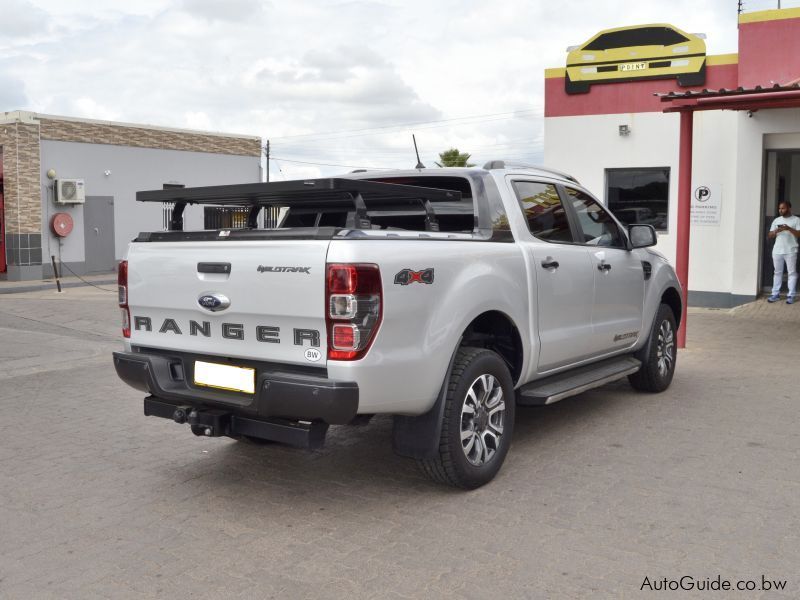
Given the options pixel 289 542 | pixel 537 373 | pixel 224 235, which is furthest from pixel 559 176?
pixel 289 542

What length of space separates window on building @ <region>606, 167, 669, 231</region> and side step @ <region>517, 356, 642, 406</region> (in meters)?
8.28

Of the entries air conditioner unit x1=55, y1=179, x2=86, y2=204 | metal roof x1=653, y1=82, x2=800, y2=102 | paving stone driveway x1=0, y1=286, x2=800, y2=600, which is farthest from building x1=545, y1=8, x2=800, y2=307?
air conditioner unit x1=55, y1=179, x2=86, y2=204

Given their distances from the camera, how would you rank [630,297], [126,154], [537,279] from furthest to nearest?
1. [126,154]
2. [630,297]
3. [537,279]

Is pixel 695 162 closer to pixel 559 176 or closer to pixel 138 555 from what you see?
pixel 559 176

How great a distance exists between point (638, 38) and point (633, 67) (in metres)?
0.51

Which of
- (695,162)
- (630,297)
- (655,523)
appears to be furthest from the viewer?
(695,162)

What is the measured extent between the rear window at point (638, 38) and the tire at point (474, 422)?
36.5 ft

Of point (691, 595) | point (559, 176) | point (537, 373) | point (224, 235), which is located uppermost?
point (559, 176)

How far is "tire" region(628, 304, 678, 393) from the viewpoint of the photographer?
23.5 ft

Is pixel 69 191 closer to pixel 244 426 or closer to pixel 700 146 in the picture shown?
pixel 700 146

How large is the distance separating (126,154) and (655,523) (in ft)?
75.6

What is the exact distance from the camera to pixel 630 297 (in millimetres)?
6660

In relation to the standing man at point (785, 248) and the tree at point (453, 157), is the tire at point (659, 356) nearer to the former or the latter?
the standing man at point (785, 248)
